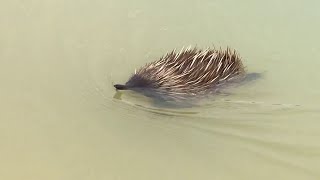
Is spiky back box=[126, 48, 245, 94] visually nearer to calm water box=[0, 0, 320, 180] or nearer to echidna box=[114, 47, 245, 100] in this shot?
echidna box=[114, 47, 245, 100]

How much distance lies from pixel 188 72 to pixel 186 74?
27 mm

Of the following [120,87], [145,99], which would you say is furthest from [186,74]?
[120,87]

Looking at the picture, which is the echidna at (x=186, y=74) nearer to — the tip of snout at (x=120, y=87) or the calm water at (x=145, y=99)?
the tip of snout at (x=120, y=87)

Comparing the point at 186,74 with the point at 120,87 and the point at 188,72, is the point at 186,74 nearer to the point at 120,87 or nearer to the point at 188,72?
the point at 188,72

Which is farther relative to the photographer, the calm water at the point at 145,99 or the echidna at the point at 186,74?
the echidna at the point at 186,74

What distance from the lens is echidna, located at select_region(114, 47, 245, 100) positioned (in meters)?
4.88

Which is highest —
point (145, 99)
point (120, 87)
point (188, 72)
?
point (188, 72)

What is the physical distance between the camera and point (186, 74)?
496cm

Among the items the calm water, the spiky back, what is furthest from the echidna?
the calm water

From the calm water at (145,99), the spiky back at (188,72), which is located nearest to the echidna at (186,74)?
the spiky back at (188,72)

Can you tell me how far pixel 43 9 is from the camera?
6.54 m

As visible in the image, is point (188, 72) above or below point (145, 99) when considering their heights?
above

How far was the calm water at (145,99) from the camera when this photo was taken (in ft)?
14.0

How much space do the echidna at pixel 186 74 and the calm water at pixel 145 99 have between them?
0.16 meters
